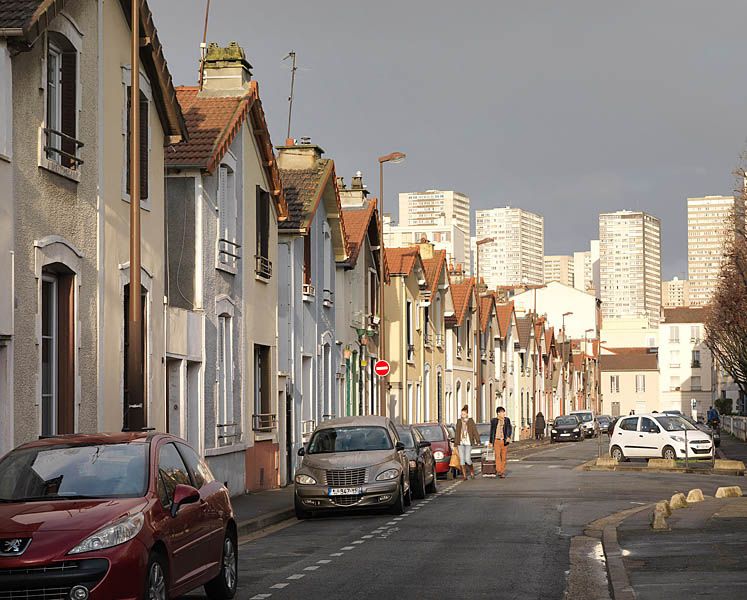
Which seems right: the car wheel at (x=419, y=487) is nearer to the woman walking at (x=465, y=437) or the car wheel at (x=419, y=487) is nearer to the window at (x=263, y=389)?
the window at (x=263, y=389)

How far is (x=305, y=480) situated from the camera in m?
23.4

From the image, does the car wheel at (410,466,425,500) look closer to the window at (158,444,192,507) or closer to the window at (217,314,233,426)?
the window at (217,314,233,426)

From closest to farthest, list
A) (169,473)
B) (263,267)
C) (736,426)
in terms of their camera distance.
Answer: (169,473) → (263,267) → (736,426)

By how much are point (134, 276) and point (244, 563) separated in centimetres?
379

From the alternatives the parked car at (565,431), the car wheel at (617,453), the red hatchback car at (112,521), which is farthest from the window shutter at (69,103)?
the parked car at (565,431)

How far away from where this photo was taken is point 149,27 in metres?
21.4

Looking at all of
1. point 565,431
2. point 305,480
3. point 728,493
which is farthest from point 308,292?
point 565,431

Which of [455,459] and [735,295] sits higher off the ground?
[735,295]

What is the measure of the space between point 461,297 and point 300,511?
154 feet

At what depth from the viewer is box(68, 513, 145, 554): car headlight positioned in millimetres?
10016

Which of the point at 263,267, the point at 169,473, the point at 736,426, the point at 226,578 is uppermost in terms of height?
the point at 263,267

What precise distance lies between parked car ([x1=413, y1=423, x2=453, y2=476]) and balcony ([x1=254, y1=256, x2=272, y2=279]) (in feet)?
25.4

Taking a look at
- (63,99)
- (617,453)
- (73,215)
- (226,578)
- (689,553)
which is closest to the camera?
(226,578)

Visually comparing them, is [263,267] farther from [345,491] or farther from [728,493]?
[728,493]
